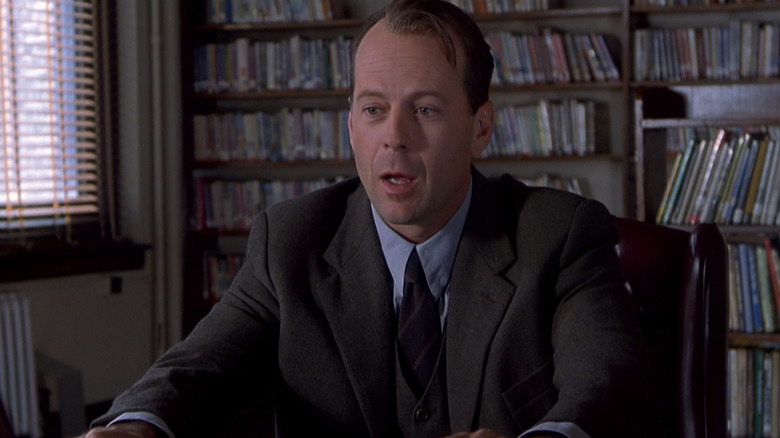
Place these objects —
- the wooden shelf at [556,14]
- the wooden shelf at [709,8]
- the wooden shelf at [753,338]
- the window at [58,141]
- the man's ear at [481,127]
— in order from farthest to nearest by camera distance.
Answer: the wooden shelf at [556,14] < the wooden shelf at [709,8] < the window at [58,141] < the wooden shelf at [753,338] < the man's ear at [481,127]

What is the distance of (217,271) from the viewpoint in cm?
481

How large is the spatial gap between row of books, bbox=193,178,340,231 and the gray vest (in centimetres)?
333

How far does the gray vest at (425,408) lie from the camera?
1.40 m

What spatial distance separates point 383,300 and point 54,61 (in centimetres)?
319

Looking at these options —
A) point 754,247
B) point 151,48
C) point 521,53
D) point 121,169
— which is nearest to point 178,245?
point 121,169

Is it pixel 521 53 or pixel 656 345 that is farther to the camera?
pixel 521 53

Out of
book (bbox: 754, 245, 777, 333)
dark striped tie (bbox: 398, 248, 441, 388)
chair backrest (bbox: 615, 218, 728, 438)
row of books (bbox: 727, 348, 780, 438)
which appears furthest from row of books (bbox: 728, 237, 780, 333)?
dark striped tie (bbox: 398, 248, 441, 388)

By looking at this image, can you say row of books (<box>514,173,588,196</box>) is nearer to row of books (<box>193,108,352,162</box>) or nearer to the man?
row of books (<box>193,108,352,162</box>)

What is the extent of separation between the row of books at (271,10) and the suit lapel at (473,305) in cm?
333

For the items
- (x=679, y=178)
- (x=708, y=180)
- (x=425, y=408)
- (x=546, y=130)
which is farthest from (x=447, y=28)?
(x=546, y=130)

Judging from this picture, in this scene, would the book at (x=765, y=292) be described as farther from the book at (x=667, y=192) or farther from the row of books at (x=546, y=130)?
the row of books at (x=546, y=130)

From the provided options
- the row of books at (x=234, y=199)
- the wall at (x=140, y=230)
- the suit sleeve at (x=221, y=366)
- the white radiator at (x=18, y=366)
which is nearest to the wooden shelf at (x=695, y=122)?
the suit sleeve at (x=221, y=366)

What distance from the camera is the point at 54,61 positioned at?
164 inches

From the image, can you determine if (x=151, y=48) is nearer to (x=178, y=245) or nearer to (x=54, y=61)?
(x=54, y=61)
